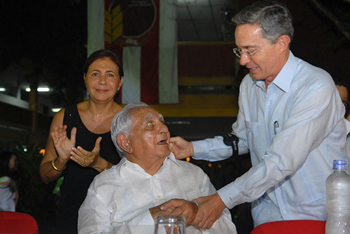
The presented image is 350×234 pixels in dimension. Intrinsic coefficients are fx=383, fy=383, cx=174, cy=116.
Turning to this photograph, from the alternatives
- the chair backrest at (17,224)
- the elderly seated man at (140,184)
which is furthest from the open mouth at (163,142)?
the chair backrest at (17,224)

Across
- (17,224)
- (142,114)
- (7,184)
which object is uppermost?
(142,114)

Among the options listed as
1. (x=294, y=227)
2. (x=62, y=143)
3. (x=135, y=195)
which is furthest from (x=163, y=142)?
(x=294, y=227)

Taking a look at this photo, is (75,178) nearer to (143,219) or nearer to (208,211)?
(143,219)

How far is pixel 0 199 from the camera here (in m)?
4.85

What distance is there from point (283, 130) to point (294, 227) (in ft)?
1.42

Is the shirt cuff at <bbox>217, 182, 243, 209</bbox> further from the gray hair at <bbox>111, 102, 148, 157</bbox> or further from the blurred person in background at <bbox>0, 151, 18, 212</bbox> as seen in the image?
the blurred person in background at <bbox>0, 151, 18, 212</bbox>

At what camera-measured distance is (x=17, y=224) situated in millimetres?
1788

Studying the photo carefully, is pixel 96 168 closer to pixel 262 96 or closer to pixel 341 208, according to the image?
pixel 262 96

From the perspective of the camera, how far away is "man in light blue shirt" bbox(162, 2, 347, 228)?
5.70ft

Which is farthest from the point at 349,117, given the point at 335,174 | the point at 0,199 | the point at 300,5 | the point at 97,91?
the point at 0,199

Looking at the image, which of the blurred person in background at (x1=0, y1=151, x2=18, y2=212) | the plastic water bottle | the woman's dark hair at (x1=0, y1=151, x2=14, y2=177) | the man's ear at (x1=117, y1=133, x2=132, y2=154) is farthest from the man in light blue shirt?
the woman's dark hair at (x1=0, y1=151, x2=14, y2=177)

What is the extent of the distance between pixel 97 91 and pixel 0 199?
3219mm

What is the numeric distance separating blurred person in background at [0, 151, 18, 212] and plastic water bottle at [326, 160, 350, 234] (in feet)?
14.6

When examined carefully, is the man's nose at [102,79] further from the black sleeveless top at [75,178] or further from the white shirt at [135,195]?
the white shirt at [135,195]
